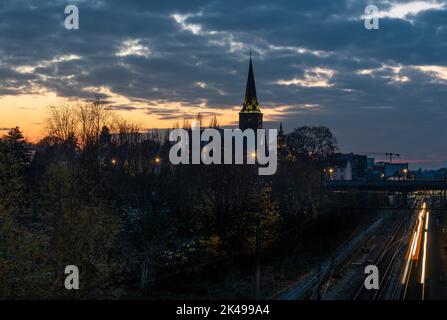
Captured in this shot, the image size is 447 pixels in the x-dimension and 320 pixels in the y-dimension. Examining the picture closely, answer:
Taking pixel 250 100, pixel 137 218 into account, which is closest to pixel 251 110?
pixel 250 100

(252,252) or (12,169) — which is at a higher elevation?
(12,169)

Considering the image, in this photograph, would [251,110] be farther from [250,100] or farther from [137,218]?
[137,218]

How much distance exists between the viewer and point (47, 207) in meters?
22.0

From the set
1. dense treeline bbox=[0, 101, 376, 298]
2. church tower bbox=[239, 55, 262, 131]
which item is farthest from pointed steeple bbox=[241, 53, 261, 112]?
dense treeline bbox=[0, 101, 376, 298]

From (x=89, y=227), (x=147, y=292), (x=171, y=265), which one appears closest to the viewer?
(x=89, y=227)

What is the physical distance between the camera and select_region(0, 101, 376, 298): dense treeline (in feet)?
58.0

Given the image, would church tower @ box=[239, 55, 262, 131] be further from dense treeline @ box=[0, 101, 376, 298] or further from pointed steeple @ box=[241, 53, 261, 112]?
dense treeline @ box=[0, 101, 376, 298]

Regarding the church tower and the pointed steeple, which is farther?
the church tower

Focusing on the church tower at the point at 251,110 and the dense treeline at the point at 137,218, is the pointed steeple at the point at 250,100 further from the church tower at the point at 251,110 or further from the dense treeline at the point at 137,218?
the dense treeline at the point at 137,218

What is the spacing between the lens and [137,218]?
41.7 m

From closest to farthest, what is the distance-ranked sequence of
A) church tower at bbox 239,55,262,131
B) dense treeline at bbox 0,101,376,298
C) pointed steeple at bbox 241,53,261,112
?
1. dense treeline at bbox 0,101,376,298
2. pointed steeple at bbox 241,53,261,112
3. church tower at bbox 239,55,262,131
